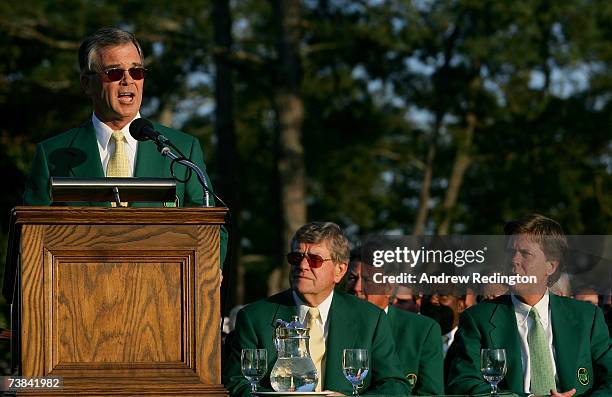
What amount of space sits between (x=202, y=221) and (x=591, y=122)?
2185cm

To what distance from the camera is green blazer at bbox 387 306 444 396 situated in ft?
26.0

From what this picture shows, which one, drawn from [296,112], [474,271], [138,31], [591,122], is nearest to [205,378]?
[474,271]

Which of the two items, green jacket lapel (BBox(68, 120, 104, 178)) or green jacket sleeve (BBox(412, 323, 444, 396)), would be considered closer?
green jacket lapel (BBox(68, 120, 104, 178))

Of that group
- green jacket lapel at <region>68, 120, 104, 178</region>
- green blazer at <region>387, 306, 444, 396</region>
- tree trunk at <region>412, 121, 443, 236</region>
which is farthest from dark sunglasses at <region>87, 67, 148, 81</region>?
tree trunk at <region>412, 121, 443, 236</region>

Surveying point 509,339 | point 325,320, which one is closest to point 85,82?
point 325,320

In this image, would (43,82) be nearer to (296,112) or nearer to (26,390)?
(296,112)

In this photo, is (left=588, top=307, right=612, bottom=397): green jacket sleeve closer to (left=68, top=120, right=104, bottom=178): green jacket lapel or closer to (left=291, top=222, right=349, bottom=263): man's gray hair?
(left=291, top=222, right=349, bottom=263): man's gray hair

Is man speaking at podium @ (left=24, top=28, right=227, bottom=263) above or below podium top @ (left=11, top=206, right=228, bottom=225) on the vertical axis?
above

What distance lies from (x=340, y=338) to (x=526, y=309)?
969 mm

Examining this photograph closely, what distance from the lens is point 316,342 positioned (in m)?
6.83

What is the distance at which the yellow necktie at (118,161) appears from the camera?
6117 millimetres

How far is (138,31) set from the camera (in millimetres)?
23656

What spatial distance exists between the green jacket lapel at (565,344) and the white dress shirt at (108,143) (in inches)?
86.6

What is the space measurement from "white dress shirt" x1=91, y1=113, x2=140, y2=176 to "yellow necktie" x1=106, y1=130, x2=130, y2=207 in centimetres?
2
